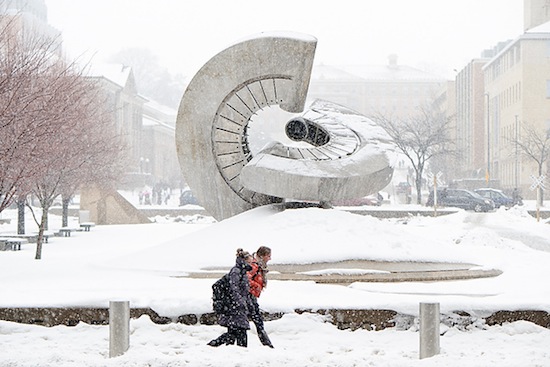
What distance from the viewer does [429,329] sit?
850 centimetres

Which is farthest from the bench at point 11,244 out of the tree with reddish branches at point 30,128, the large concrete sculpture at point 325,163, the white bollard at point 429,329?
the white bollard at point 429,329

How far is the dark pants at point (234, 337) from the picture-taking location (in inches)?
341

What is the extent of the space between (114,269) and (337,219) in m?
3.62

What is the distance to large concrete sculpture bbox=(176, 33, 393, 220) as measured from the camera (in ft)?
48.1

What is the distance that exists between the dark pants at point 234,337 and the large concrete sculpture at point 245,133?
575 cm

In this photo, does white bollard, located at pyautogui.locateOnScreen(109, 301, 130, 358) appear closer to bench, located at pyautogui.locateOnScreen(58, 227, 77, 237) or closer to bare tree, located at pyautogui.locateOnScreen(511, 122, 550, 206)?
bench, located at pyautogui.locateOnScreen(58, 227, 77, 237)

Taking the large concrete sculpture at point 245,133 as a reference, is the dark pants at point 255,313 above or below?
below

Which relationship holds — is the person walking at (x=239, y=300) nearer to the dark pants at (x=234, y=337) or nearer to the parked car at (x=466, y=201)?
the dark pants at (x=234, y=337)

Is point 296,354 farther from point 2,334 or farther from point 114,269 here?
point 114,269

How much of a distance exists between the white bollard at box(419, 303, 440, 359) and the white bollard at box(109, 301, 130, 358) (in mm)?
2899

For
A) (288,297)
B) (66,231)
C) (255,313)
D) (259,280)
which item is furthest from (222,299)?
(66,231)

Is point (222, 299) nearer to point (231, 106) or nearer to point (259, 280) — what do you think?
point (259, 280)

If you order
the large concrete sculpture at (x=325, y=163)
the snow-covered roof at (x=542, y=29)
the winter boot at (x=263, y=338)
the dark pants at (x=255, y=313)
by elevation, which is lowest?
the winter boot at (x=263, y=338)

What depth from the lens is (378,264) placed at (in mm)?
13016
